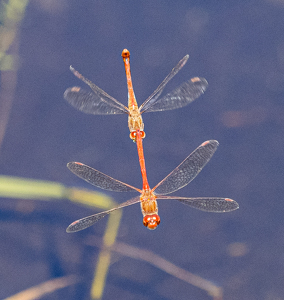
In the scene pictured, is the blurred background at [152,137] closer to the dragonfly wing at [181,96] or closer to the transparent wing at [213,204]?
the dragonfly wing at [181,96]

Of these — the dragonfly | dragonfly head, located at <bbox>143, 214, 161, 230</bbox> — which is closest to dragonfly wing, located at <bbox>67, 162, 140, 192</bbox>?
dragonfly head, located at <bbox>143, 214, 161, 230</bbox>

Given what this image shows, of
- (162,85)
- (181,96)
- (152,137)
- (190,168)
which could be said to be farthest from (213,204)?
(162,85)

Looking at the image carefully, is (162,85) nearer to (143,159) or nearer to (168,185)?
(143,159)

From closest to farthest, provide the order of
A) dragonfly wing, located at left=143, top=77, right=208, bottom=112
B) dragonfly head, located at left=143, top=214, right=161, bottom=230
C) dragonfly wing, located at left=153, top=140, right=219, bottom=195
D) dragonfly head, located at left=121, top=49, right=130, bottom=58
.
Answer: dragonfly head, located at left=143, top=214, right=161, bottom=230
dragonfly wing, located at left=153, top=140, right=219, bottom=195
dragonfly wing, located at left=143, top=77, right=208, bottom=112
dragonfly head, located at left=121, top=49, right=130, bottom=58

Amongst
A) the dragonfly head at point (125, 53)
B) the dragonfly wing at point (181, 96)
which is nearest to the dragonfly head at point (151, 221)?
the dragonfly wing at point (181, 96)

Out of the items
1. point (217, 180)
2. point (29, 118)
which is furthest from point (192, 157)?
point (29, 118)

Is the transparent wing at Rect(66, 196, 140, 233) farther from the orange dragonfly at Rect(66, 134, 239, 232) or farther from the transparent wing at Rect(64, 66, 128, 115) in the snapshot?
the transparent wing at Rect(64, 66, 128, 115)
